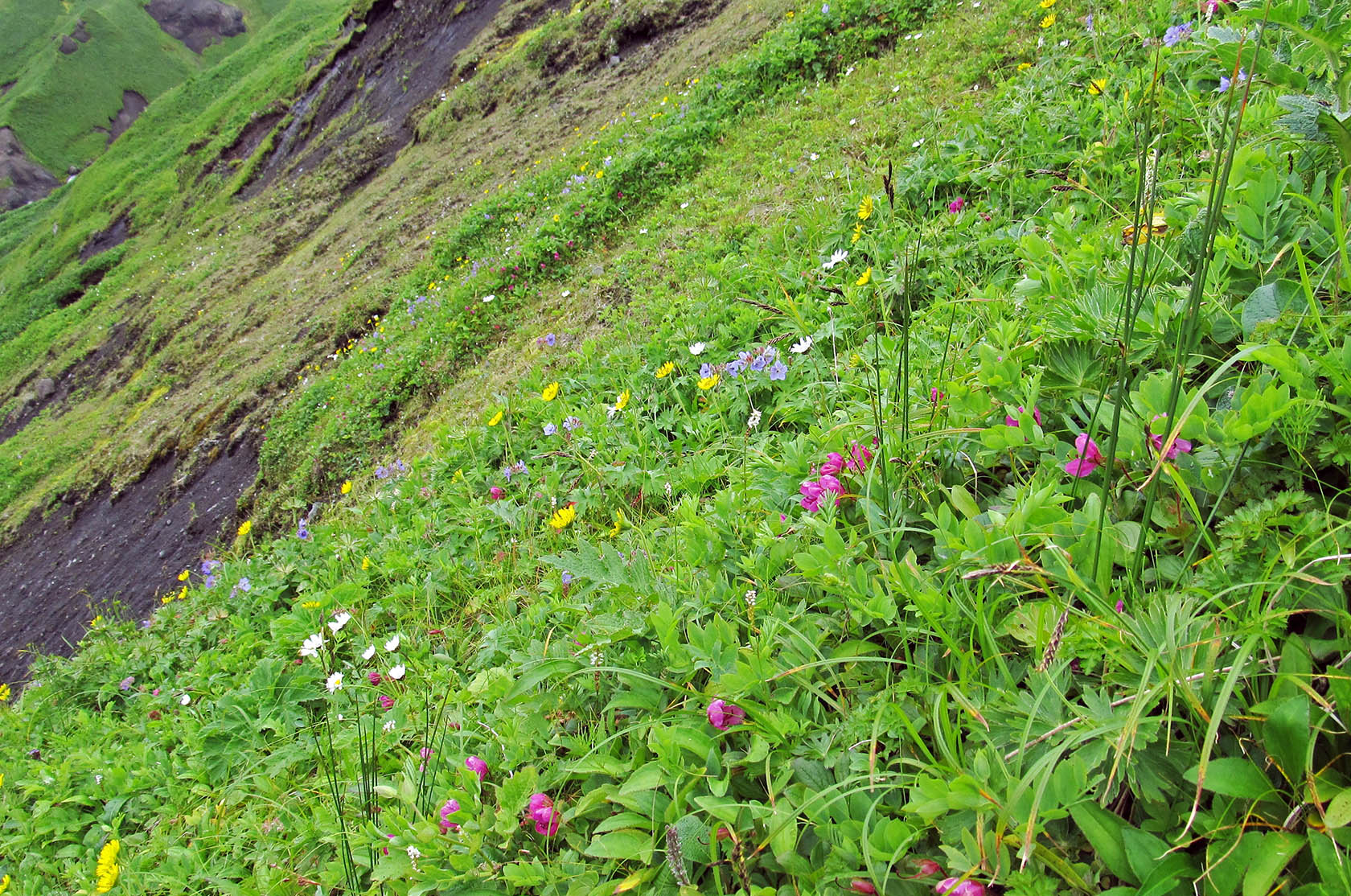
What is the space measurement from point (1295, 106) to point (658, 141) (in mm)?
6463

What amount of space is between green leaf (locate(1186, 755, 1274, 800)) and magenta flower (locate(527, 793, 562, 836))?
117cm

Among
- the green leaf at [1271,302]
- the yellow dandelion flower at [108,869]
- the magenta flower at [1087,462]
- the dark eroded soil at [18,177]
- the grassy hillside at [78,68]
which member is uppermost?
the grassy hillside at [78,68]

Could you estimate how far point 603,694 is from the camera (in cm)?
168

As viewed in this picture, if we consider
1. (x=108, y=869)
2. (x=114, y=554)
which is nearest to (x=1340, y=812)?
(x=108, y=869)

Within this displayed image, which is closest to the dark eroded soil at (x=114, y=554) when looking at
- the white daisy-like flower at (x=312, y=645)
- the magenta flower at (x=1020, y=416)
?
the white daisy-like flower at (x=312, y=645)

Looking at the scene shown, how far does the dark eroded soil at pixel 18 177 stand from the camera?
55.7 metres

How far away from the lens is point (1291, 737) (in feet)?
2.85

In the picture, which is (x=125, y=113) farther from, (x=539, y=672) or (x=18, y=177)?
(x=539, y=672)

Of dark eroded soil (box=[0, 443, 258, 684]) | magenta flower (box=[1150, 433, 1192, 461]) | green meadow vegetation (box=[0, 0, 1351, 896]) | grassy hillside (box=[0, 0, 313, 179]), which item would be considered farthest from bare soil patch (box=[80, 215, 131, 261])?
magenta flower (box=[1150, 433, 1192, 461])

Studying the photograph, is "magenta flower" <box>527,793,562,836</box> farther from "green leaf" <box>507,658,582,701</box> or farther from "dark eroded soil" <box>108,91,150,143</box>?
"dark eroded soil" <box>108,91,150,143</box>

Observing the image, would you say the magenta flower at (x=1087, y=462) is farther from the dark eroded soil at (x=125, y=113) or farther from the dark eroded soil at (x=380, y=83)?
the dark eroded soil at (x=125, y=113)

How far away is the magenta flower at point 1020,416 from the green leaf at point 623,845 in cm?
117

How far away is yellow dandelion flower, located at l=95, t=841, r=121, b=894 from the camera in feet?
8.17

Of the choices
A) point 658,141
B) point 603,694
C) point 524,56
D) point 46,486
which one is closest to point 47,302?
point 46,486
